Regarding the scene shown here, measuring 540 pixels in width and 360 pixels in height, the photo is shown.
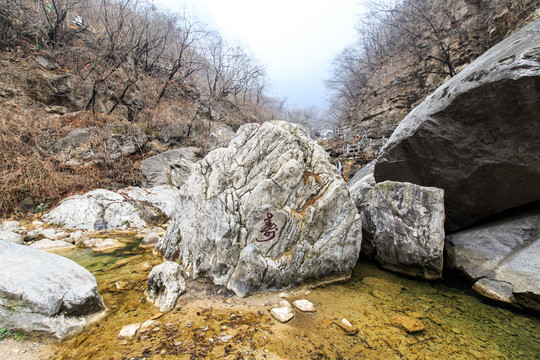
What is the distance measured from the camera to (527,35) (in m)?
3.93

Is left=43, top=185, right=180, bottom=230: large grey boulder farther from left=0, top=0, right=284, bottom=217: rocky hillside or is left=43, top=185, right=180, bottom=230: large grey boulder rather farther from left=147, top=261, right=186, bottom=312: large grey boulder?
left=147, top=261, right=186, bottom=312: large grey boulder

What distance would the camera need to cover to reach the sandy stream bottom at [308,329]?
222cm

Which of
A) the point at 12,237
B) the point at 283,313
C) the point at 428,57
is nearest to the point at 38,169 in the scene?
the point at 12,237

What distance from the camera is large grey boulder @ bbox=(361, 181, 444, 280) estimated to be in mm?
3965

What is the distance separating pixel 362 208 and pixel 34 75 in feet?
57.8

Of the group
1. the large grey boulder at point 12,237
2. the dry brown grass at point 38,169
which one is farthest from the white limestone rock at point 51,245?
the dry brown grass at point 38,169

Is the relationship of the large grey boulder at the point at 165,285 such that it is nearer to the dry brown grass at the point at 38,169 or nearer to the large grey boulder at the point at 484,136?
the large grey boulder at the point at 484,136

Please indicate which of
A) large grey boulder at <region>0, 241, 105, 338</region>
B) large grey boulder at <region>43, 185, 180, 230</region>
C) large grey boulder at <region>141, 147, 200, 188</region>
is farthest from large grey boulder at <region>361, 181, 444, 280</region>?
large grey boulder at <region>141, 147, 200, 188</region>

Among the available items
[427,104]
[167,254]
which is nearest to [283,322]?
[167,254]

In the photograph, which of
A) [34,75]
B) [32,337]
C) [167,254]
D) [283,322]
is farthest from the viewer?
[34,75]

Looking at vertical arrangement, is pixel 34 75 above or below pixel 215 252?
above

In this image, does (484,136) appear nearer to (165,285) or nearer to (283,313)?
(283,313)

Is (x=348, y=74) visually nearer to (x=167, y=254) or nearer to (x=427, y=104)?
(x=427, y=104)

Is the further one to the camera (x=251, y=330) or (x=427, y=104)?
(x=427, y=104)
